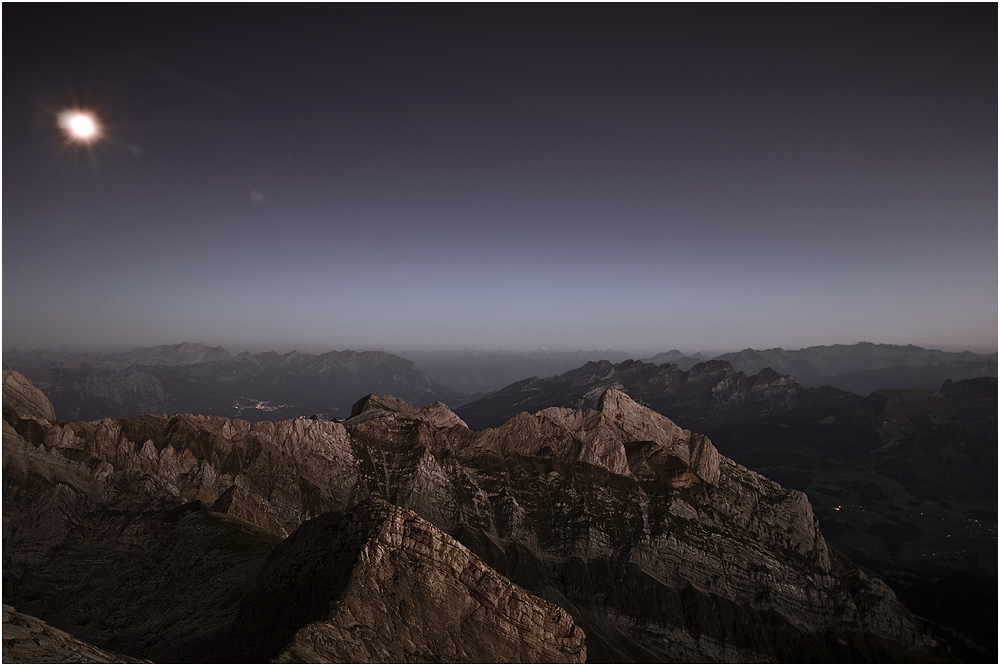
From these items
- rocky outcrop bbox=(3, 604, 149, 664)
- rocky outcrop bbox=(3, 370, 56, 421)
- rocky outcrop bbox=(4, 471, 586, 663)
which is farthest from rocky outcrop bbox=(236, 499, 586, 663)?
rocky outcrop bbox=(3, 370, 56, 421)

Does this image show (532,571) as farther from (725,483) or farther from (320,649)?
(320,649)

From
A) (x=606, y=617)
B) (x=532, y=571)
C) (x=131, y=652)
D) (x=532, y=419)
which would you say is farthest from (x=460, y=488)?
(x=131, y=652)

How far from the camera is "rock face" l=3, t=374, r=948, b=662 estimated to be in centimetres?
2898

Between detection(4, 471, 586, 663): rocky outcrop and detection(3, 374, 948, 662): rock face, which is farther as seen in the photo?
detection(3, 374, 948, 662): rock face

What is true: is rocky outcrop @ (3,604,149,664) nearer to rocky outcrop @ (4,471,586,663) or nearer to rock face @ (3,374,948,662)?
rocky outcrop @ (4,471,586,663)

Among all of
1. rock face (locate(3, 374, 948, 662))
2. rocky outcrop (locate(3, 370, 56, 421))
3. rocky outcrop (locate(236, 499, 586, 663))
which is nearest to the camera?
rocky outcrop (locate(236, 499, 586, 663))

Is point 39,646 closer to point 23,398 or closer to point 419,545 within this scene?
point 419,545

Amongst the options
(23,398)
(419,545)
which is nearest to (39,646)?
(419,545)

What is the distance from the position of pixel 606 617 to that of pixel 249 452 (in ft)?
419

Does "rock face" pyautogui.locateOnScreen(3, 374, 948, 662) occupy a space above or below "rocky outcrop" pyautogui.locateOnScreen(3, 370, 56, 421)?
below

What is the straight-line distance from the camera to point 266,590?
99.7 ft

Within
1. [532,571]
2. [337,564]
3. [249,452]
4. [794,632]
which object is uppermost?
[337,564]

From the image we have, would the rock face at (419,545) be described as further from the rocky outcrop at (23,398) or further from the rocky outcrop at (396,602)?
the rocky outcrop at (23,398)

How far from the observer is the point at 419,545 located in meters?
29.9
